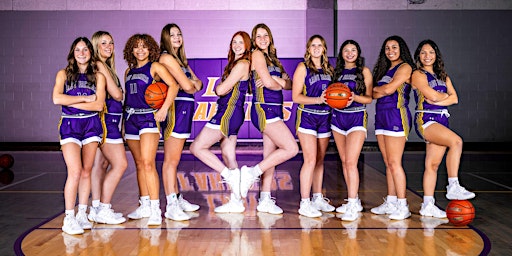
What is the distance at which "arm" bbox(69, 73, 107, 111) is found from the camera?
176 inches

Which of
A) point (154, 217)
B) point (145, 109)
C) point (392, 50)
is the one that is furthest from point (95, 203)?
point (392, 50)

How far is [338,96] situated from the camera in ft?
15.8

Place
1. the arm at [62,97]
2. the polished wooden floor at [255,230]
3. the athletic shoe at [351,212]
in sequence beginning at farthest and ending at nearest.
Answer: the athletic shoe at [351,212], the arm at [62,97], the polished wooden floor at [255,230]

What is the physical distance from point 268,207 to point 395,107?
4.71 ft

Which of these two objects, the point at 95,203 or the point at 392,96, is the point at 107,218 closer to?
the point at 95,203

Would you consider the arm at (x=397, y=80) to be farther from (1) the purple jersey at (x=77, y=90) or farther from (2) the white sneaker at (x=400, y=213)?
(1) the purple jersey at (x=77, y=90)

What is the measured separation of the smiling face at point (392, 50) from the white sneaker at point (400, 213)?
1.28 m

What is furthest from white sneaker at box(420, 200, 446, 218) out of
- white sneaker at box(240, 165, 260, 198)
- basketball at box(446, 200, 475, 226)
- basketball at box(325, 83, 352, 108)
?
white sneaker at box(240, 165, 260, 198)

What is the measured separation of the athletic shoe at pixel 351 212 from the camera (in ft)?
16.2

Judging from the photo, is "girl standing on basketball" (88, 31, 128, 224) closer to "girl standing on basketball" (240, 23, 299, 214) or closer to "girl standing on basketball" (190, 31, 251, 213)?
"girl standing on basketball" (190, 31, 251, 213)

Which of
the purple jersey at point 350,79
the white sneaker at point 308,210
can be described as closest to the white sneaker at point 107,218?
the white sneaker at point 308,210

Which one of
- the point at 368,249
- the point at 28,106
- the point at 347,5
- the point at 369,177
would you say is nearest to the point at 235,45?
the point at 368,249

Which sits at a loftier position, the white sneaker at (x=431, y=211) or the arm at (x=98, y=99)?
the arm at (x=98, y=99)

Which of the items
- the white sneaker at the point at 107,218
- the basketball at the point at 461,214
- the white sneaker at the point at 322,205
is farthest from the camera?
the white sneaker at the point at 322,205
